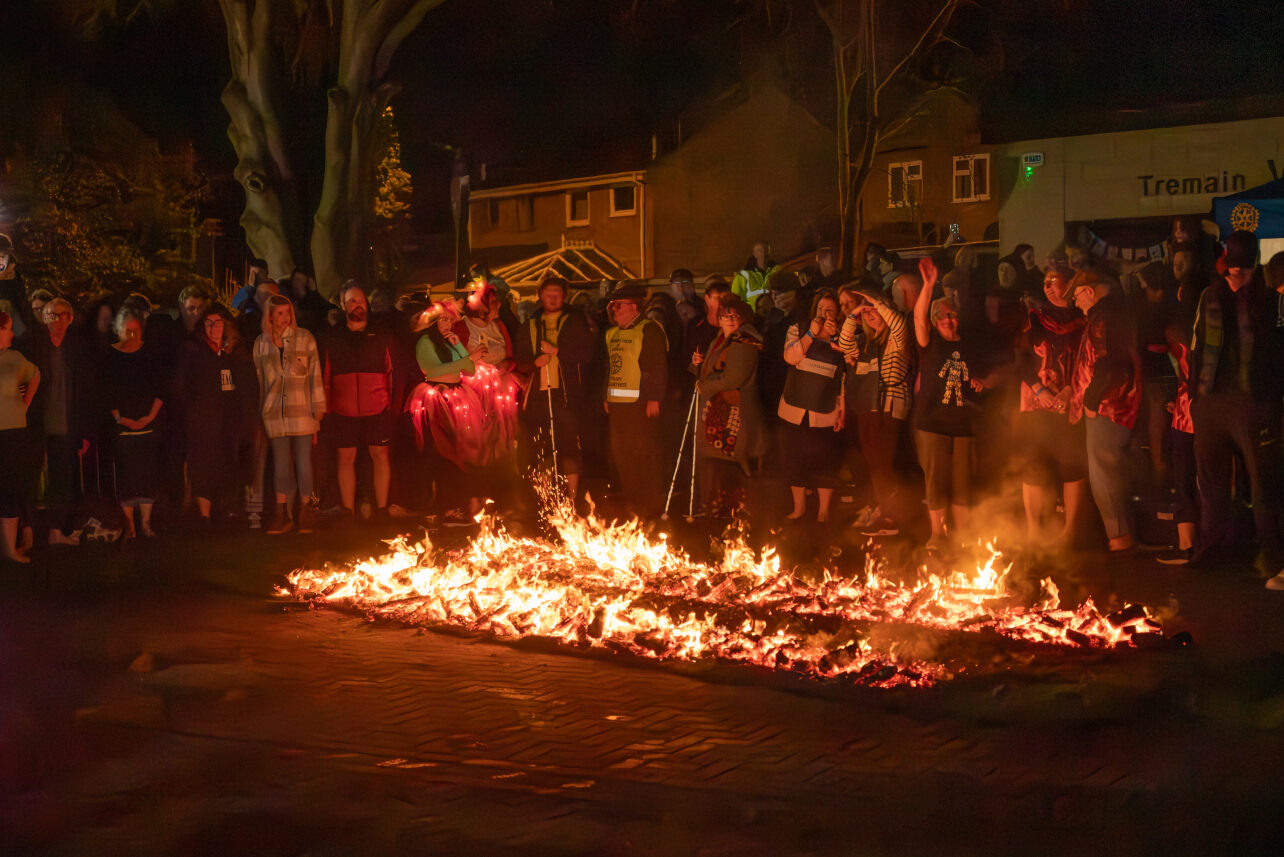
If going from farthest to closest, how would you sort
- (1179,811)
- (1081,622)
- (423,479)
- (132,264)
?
1. (132,264)
2. (423,479)
3. (1081,622)
4. (1179,811)

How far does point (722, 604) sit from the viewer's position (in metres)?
8.29

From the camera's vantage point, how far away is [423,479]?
1307 centimetres

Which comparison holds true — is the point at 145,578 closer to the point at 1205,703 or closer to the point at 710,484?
the point at 710,484

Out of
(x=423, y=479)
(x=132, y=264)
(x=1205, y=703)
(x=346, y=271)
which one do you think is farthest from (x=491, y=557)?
(x=132, y=264)

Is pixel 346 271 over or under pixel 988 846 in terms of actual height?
over

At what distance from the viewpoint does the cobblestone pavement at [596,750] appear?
462 centimetres

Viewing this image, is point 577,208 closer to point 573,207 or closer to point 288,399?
point 573,207

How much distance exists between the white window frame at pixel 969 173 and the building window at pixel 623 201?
14.5 metres

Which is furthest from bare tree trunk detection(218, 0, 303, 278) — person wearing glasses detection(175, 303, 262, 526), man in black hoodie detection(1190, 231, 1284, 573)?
man in black hoodie detection(1190, 231, 1284, 573)

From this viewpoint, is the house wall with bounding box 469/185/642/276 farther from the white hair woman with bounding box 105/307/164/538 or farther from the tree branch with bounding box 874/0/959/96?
the white hair woman with bounding box 105/307/164/538

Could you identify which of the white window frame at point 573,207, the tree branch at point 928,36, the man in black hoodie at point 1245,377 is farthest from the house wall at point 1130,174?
the white window frame at point 573,207

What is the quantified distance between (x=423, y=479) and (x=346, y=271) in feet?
21.4

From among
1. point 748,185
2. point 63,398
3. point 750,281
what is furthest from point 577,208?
point 63,398

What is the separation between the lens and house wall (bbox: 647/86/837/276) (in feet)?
166
